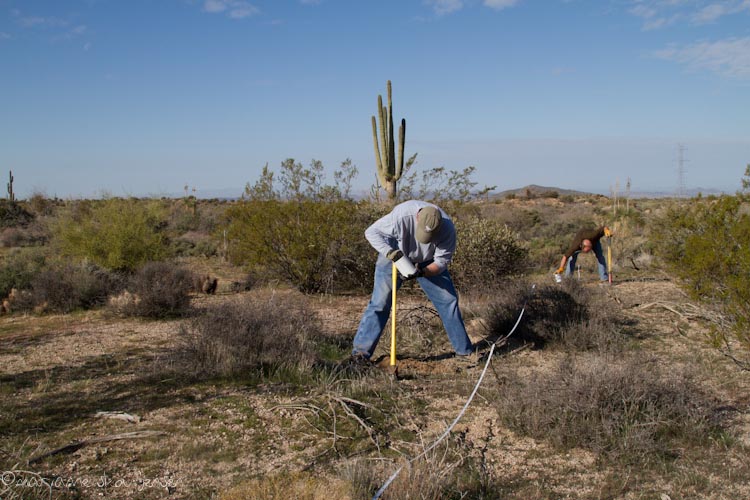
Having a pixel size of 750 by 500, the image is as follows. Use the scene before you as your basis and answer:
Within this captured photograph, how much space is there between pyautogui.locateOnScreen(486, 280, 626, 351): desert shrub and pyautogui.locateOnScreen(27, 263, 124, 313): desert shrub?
20.0 feet

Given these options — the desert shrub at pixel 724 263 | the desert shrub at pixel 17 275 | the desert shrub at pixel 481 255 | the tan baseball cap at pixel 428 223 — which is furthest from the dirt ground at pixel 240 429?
the desert shrub at pixel 17 275

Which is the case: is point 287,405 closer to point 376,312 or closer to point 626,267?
point 376,312

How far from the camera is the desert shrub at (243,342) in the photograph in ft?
17.9

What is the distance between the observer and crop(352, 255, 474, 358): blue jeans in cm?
586

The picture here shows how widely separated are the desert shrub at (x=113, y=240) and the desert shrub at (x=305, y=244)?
2444 millimetres

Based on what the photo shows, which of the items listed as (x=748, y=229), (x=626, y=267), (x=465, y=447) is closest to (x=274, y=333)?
(x=465, y=447)

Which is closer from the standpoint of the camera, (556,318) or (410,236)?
(410,236)

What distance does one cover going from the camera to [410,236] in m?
5.90

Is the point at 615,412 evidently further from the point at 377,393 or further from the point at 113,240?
the point at 113,240

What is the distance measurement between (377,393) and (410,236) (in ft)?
5.22

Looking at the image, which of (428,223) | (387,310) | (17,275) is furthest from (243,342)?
(17,275)

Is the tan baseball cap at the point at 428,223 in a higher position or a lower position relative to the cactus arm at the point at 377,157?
lower

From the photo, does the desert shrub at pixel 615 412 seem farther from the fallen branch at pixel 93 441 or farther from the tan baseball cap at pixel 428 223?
the fallen branch at pixel 93 441

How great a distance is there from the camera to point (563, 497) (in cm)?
344
